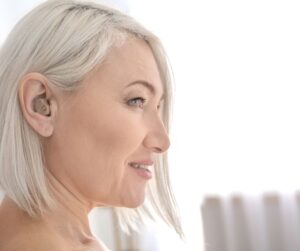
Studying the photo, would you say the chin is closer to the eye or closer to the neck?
the neck

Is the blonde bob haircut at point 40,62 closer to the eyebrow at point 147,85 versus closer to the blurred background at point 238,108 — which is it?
the eyebrow at point 147,85

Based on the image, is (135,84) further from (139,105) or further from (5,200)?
(5,200)

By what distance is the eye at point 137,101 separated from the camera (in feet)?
3.08

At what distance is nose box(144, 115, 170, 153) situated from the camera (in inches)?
38.1

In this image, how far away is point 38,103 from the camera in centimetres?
91

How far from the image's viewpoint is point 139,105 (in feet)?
3.14

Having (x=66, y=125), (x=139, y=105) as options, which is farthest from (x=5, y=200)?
(x=139, y=105)

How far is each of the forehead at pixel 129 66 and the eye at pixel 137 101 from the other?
3cm

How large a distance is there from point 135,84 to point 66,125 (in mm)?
139

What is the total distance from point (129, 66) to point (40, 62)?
153 mm

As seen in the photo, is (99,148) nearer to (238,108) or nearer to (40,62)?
(40,62)

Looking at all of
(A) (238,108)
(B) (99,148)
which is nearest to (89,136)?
(B) (99,148)

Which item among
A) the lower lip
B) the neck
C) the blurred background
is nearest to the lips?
the lower lip

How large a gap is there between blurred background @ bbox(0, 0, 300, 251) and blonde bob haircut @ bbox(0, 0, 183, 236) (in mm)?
A: 1662
